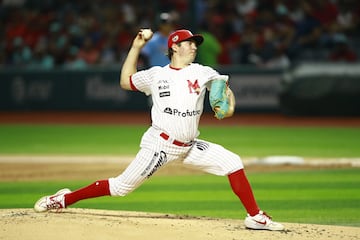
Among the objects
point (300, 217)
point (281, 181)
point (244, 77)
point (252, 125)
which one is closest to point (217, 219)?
point (300, 217)

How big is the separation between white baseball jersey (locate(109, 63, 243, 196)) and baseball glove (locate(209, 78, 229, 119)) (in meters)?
0.13

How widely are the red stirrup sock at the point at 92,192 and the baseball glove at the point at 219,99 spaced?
1228mm

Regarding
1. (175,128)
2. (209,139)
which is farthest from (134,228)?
(209,139)

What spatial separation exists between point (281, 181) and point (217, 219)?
3390 mm

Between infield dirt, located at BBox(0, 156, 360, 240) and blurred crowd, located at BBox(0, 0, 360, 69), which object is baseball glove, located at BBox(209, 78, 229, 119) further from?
blurred crowd, located at BBox(0, 0, 360, 69)

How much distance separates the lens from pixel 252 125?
18844 millimetres

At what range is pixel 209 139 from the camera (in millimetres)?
16047

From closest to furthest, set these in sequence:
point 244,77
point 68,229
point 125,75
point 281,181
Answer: point 68,229, point 125,75, point 281,181, point 244,77

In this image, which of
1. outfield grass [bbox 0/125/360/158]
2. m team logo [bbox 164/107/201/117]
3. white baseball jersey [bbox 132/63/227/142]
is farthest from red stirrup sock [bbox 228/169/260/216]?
outfield grass [bbox 0/125/360/158]

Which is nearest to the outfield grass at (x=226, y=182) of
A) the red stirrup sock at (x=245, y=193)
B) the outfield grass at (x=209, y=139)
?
the outfield grass at (x=209, y=139)

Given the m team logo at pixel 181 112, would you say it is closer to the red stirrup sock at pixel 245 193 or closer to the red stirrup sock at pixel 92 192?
the red stirrup sock at pixel 245 193

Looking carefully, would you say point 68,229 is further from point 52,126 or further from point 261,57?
point 261,57

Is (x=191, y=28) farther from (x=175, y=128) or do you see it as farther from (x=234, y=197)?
(x=175, y=128)

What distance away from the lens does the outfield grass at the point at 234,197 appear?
8797 millimetres
